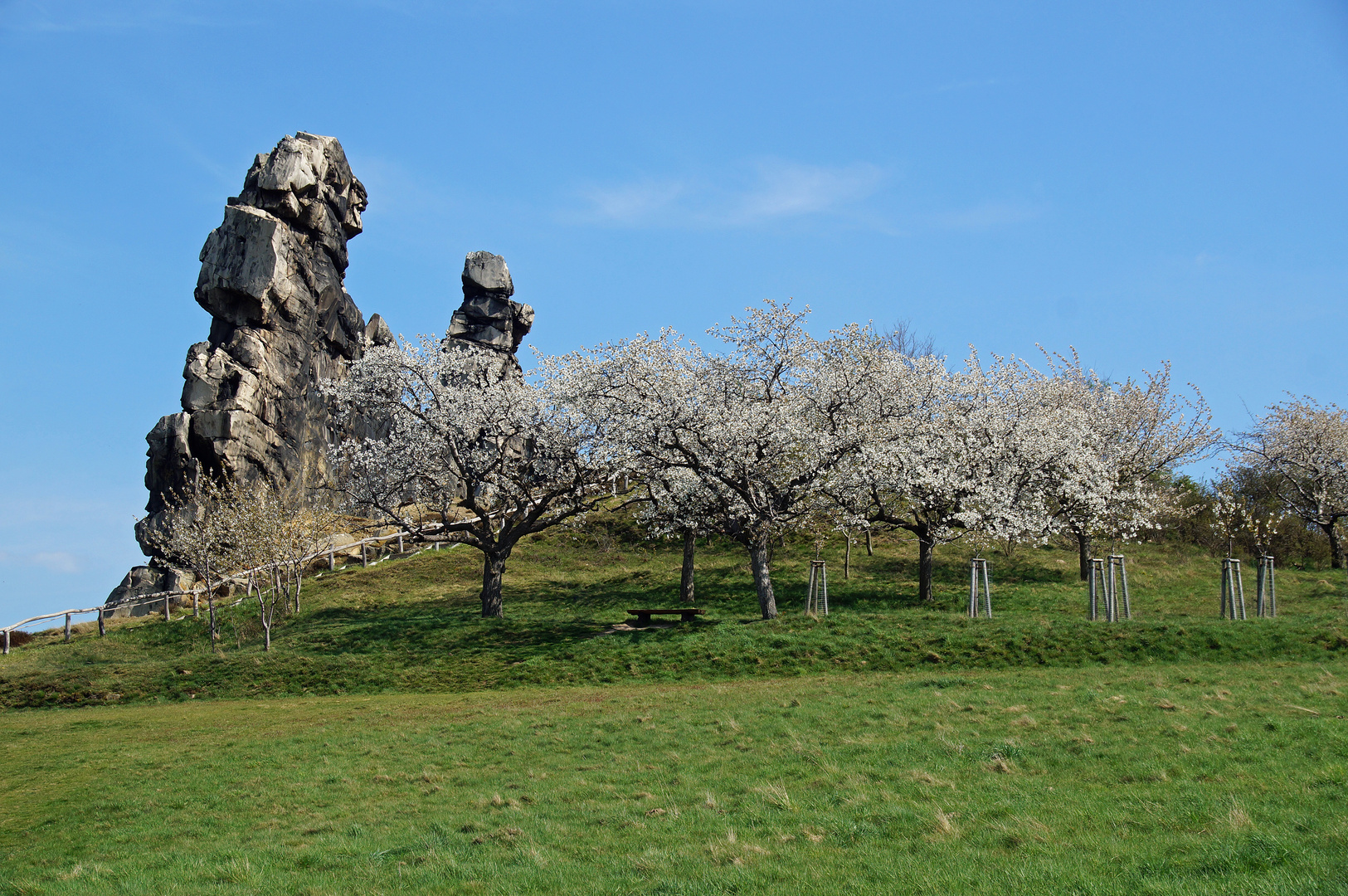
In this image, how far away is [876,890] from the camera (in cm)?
959

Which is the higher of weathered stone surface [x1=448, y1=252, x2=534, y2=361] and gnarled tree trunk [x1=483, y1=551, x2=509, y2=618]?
weathered stone surface [x1=448, y1=252, x2=534, y2=361]

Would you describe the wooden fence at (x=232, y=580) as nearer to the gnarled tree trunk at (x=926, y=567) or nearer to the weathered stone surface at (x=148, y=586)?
the weathered stone surface at (x=148, y=586)

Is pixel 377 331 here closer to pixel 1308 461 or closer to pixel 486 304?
pixel 486 304

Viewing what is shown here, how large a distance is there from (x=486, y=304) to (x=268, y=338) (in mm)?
24461

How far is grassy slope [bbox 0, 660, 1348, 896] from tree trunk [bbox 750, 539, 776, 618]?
368 inches

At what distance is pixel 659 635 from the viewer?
107ft

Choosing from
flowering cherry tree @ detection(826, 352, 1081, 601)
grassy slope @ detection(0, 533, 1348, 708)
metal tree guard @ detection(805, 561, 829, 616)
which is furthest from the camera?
flowering cherry tree @ detection(826, 352, 1081, 601)

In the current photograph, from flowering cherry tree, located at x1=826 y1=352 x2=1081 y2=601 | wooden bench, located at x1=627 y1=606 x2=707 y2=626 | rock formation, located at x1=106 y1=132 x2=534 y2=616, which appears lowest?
wooden bench, located at x1=627 y1=606 x2=707 y2=626

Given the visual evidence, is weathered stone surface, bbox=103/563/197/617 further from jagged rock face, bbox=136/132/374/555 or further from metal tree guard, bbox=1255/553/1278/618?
metal tree guard, bbox=1255/553/1278/618

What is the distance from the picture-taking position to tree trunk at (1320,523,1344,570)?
1869 inches

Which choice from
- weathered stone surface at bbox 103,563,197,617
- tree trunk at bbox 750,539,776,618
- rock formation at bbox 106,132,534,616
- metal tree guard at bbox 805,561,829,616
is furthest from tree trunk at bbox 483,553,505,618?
weathered stone surface at bbox 103,563,197,617

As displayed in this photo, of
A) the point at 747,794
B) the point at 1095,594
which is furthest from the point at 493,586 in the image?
the point at 747,794

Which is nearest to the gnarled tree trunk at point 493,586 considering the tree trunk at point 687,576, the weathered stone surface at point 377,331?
the tree trunk at point 687,576

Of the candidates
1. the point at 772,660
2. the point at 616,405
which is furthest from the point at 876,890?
the point at 616,405
